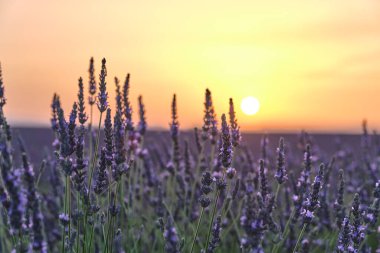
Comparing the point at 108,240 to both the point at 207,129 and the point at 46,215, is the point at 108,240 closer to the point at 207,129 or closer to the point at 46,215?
the point at 207,129

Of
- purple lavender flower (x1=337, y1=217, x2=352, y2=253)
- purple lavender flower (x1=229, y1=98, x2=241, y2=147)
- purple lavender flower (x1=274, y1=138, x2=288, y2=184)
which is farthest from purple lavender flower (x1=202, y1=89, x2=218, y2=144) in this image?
purple lavender flower (x1=337, y1=217, x2=352, y2=253)

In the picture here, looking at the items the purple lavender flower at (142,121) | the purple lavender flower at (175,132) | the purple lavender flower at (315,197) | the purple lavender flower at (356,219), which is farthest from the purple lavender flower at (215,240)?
the purple lavender flower at (142,121)

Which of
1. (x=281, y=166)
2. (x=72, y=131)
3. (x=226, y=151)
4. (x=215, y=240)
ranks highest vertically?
(x=72, y=131)

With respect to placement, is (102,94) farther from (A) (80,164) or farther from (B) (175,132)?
(B) (175,132)

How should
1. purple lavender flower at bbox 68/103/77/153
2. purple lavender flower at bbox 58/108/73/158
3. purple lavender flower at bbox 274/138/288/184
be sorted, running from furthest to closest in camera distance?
1. purple lavender flower at bbox 274/138/288/184
2. purple lavender flower at bbox 68/103/77/153
3. purple lavender flower at bbox 58/108/73/158

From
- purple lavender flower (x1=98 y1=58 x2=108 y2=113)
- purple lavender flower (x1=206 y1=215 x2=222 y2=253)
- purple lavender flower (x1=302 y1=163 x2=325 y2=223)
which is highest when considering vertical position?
purple lavender flower (x1=98 y1=58 x2=108 y2=113)

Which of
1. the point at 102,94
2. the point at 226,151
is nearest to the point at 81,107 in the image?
the point at 102,94

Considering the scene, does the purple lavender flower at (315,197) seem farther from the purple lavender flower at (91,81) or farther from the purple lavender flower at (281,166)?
the purple lavender flower at (91,81)

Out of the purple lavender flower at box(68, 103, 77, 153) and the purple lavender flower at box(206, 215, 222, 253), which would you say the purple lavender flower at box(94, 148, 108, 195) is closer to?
the purple lavender flower at box(68, 103, 77, 153)

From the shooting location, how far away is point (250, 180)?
377 centimetres

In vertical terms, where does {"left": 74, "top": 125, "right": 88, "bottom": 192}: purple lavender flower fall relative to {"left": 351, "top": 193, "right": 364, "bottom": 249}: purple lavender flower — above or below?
above

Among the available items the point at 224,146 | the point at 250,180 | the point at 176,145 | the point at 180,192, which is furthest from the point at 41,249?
the point at 180,192

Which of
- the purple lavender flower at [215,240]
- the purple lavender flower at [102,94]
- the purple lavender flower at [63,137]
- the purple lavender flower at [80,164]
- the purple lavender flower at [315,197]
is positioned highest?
the purple lavender flower at [102,94]

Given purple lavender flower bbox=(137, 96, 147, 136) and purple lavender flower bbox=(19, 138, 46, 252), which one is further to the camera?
purple lavender flower bbox=(137, 96, 147, 136)
